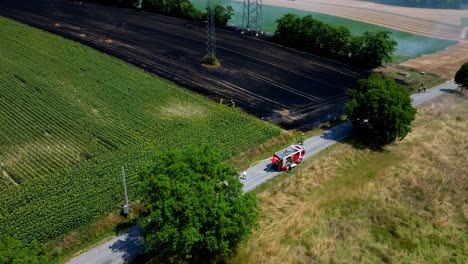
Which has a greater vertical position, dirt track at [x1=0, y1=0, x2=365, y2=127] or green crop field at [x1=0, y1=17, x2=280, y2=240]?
dirt track at [x1=0, y1=0, x2=365, y2=127]

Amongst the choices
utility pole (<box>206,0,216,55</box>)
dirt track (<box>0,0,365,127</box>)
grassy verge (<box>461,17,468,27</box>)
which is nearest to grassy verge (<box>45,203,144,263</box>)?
dirt track (<box>0,0,365,127</box>)

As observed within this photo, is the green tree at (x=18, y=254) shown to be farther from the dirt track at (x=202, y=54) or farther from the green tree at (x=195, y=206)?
the dirt track at (x=202, y=54)

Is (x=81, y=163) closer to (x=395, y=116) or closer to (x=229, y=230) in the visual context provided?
(x=229, y=230)

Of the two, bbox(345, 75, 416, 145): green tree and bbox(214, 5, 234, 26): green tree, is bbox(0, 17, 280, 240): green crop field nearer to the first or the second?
bbox(345, 75, 416, 145): green tree

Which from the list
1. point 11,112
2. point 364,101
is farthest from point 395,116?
point 11,112

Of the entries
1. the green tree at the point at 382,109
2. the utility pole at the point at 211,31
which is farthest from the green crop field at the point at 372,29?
the green tree at the point at 382,109

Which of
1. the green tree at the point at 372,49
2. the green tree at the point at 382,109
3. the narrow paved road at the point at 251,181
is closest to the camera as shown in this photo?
the narrow paved road at the point at 251,181

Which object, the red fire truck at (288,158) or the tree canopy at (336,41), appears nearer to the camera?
the red fire truck at (288,158)
